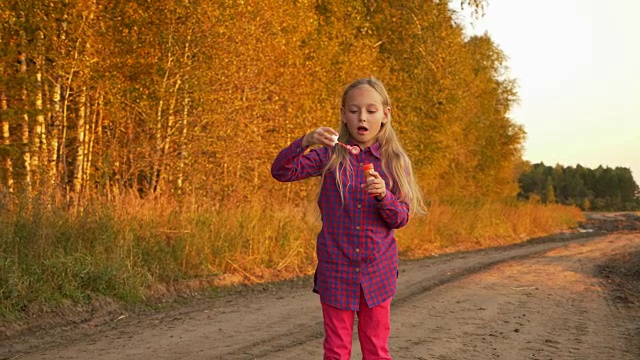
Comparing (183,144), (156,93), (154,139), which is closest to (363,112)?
(156,93)

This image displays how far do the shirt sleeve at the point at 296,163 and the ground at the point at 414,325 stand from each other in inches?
104

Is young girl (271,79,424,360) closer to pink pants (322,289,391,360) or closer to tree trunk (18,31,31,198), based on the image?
pink pants (322,289,391,360)

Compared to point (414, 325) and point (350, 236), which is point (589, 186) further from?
point (350, 236)

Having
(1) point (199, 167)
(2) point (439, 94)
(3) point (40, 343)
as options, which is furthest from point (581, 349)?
(2) point (439, 94)

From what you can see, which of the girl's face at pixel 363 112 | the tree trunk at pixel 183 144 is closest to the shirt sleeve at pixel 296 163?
the girl's face at pixel 363 112

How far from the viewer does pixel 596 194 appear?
67.8m

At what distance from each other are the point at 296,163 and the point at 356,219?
418mm

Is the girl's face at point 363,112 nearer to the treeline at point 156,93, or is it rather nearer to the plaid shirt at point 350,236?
the plaid shirt at point 350,236

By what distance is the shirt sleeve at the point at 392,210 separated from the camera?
339 cm

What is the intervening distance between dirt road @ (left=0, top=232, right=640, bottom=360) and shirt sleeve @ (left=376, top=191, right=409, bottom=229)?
104 inches

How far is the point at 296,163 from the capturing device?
139 inches

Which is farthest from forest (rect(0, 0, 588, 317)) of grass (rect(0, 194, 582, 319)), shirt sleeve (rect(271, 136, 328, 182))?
shirt sleeve (rect(271, 136, 328, 182))

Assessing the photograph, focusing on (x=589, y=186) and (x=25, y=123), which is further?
(x=589, y=186)

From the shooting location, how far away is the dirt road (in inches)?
241
